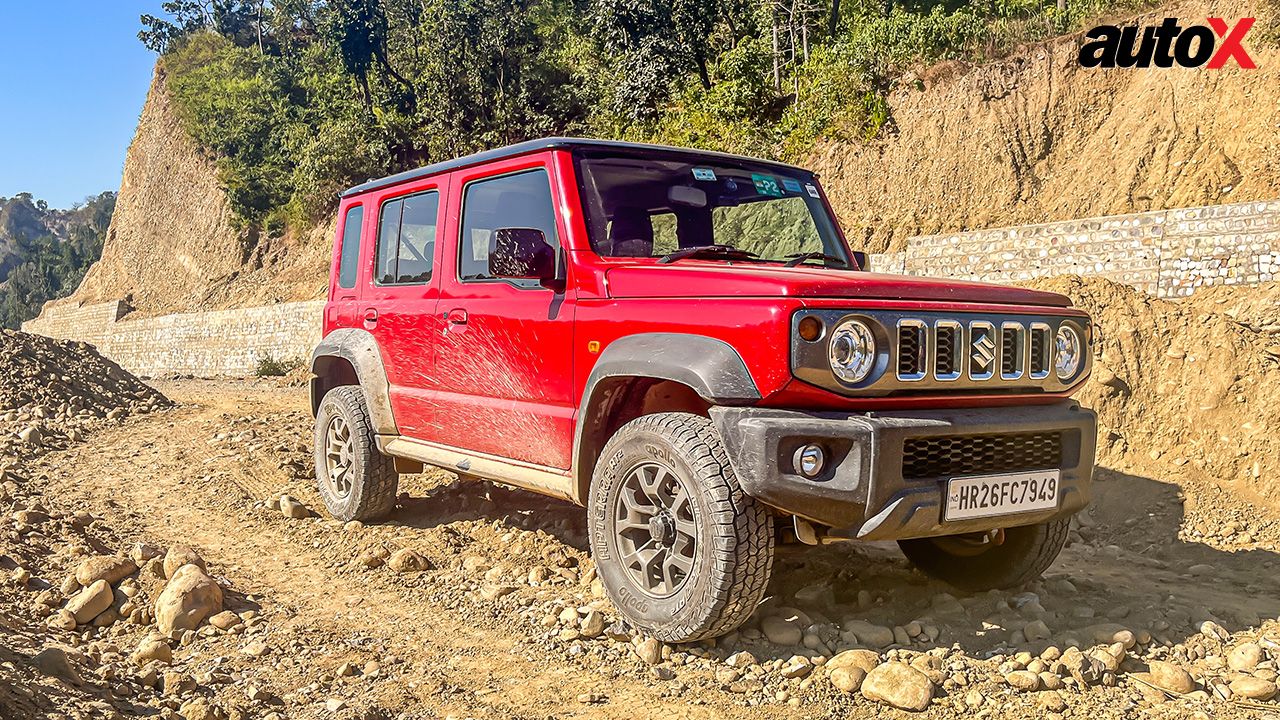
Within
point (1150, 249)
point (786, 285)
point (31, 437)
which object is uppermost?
point (1150, 249)

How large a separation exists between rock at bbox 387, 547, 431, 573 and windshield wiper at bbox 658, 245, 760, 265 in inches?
82.1

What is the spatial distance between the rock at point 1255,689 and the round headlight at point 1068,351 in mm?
1252

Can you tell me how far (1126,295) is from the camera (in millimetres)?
8570

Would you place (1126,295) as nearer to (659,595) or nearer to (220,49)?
(659,595)

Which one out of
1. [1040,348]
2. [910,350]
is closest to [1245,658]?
[1040,348]

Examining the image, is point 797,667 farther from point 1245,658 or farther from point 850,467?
point 1245,658

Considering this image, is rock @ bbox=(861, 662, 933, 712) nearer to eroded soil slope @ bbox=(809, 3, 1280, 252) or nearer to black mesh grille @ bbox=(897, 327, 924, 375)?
black mesh grille @ bbox=(897, 327, 924, 375)

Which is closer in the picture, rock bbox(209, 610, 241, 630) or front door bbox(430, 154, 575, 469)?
rock bbox(209, 610, 241, 630)

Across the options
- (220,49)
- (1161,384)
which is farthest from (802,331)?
(220,49)

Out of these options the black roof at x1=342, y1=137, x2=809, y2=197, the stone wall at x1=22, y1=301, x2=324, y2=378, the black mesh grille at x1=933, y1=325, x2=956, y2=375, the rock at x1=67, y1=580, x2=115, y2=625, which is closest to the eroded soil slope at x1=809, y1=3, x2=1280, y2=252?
the black roof at x1=342, y1=137, x2=809, y2=197

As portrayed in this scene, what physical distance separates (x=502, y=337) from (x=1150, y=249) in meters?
8.44

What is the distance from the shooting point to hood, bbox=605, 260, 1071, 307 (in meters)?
3.14

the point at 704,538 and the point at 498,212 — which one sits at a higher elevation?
the point at 498,212

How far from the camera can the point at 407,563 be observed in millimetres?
4703
